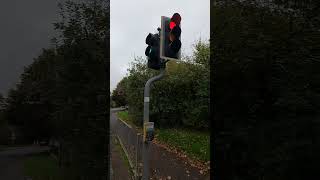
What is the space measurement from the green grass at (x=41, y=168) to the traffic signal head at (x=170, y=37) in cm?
236

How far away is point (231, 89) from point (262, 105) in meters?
0.74

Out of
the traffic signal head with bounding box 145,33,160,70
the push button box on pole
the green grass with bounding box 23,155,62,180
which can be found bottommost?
the green grass with bounding box 23,155,62,180

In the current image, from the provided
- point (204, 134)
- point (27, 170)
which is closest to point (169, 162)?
point (204, 134)

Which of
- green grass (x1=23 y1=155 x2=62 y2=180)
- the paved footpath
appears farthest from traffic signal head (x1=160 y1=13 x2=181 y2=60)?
the paved footpath

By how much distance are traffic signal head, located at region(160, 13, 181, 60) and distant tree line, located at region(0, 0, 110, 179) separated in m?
1.09

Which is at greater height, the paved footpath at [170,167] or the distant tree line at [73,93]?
the distant tree line at [73,93]

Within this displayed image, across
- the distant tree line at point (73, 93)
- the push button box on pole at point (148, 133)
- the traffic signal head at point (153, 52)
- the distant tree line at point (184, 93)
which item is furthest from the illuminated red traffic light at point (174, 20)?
the distant tree line at point (184, 93)

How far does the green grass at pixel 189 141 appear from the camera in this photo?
13.5 metres

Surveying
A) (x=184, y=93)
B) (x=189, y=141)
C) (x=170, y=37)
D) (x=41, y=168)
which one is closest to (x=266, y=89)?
(x=170, y=37)

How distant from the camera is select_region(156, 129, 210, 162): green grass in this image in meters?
13.5

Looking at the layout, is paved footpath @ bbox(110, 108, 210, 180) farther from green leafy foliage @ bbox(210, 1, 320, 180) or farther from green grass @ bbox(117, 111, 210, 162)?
green leafy foliage @ bbox(210, 1, 320, 180)

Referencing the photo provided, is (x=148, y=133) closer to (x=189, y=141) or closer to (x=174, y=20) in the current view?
(x=174, y=20)

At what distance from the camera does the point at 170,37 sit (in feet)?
22.7

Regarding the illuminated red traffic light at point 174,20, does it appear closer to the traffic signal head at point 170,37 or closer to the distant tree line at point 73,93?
the traffic signal head at point 170,37
